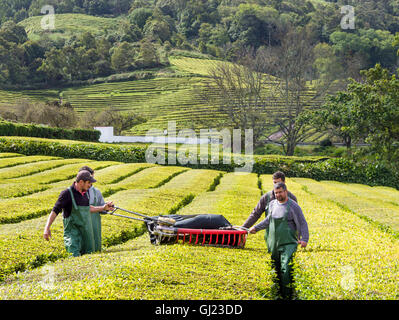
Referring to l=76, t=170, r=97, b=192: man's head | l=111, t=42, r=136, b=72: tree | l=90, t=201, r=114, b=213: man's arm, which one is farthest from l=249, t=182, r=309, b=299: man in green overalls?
l=111, t=42, r=136, b=72: tree

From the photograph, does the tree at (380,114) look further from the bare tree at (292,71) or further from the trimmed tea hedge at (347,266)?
the trimmed tea hedge at (347,266)

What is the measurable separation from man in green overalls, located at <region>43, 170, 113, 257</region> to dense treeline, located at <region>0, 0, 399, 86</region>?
56.8 m

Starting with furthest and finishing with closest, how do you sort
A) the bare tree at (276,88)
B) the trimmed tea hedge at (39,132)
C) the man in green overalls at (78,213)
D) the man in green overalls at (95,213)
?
the bare tree at (276,88), the trimmed tea hedge at (39,132), the man in green overalls at (95,213), the man in green overalls at (78,213)

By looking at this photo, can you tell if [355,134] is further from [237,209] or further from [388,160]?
[237,209]

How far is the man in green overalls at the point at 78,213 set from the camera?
696 centimetres

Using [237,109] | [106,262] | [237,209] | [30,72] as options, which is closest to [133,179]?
[237,209]

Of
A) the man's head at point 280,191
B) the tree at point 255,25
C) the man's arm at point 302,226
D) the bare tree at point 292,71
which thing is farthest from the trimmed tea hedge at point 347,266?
the tree at point 255,25

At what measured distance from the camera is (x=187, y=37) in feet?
381

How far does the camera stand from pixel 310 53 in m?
48.0

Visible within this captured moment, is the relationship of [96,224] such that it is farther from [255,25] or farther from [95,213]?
[255,25]

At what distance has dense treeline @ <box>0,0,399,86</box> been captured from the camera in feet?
279

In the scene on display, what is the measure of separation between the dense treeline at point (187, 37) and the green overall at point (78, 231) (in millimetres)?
56783

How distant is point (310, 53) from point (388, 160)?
22393 mm

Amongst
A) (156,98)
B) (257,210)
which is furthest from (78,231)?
(156,98)
